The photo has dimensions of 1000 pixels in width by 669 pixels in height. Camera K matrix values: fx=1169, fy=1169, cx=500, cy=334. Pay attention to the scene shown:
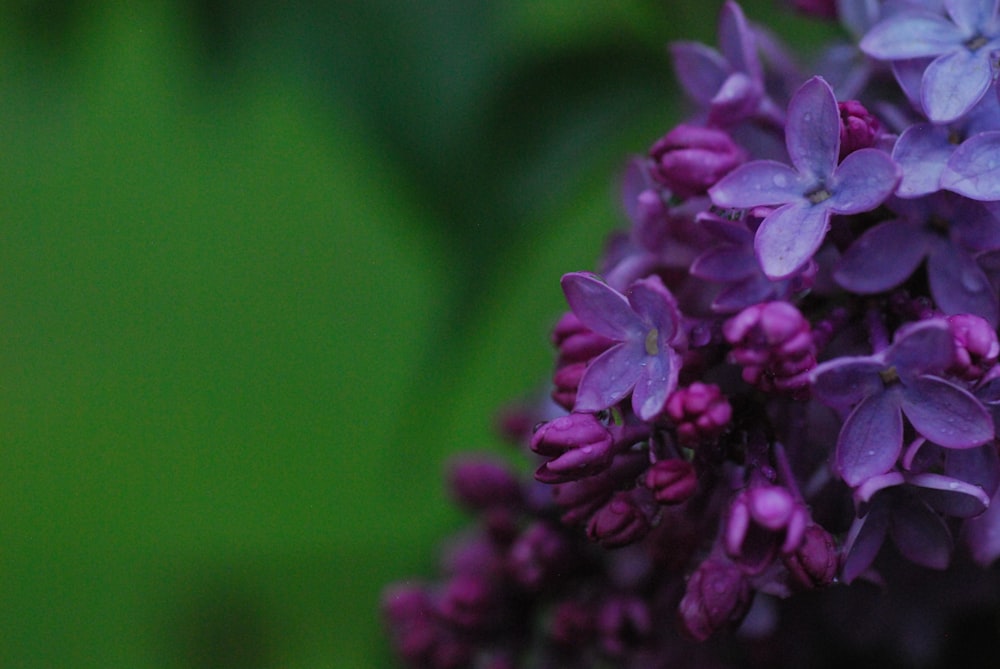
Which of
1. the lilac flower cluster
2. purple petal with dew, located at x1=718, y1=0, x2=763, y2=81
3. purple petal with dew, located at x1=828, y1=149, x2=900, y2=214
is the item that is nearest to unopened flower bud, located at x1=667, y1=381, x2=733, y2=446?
the lilac flower cluster

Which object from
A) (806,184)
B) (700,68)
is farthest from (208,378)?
(806,184)

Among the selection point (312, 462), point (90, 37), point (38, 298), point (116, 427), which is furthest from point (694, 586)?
point (38, 298)

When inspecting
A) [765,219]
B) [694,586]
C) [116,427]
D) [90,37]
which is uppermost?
[90,37]

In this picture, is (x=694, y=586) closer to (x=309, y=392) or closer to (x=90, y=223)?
(x=309, y=392)

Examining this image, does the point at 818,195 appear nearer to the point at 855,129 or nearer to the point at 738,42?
the point at 855,129

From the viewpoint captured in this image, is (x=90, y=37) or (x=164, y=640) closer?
(x=90, y=37)

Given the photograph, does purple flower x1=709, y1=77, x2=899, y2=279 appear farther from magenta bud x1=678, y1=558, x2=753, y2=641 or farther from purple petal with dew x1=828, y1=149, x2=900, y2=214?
magenta bud x1=678, y1=558, x2=753, y2=641
